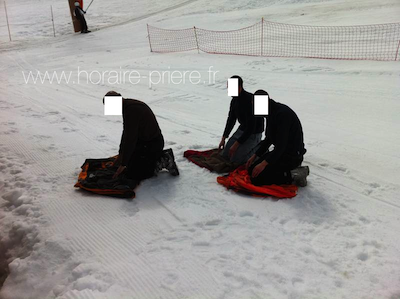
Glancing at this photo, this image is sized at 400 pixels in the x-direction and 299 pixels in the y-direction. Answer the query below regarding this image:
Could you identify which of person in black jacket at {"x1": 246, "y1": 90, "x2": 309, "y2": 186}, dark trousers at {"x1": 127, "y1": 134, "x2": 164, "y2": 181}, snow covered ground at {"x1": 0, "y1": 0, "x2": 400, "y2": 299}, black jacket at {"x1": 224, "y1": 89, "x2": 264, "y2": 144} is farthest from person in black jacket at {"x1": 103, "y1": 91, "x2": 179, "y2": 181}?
person in black jacket at {"x1": 246, "y1": 90, "x2": 309, "y2": 186}

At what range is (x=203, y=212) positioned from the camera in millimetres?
3652

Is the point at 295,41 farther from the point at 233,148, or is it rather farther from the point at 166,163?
the point at 166,163

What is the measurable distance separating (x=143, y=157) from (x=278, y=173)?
1.56m

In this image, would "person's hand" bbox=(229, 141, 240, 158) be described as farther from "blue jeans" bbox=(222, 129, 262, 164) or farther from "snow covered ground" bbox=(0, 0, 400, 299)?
"snow covered ground" bbox=(0, 0, 400, 299)

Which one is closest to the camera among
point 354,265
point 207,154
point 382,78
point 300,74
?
point 354,265

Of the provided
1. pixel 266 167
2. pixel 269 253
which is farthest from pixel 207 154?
pixel 269 253

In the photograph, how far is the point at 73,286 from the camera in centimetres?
270

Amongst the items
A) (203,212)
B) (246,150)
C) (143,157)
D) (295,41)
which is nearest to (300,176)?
(246,150)

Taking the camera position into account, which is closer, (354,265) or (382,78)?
(354,265)

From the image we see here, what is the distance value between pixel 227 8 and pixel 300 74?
10.7 metres

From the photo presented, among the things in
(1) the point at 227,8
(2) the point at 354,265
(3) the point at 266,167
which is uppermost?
(1) the point at 227,8

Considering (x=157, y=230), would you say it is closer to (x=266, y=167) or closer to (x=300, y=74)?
(x=266, y=167)

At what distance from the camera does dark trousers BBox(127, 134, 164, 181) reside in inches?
163

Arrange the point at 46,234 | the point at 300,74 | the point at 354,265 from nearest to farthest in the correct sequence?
the point at 354,265 < the point at 46,234 < the point at 300,74
